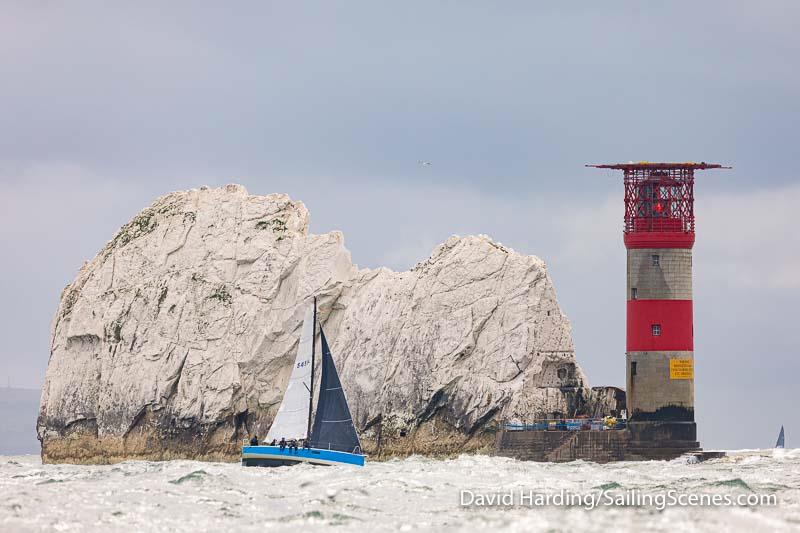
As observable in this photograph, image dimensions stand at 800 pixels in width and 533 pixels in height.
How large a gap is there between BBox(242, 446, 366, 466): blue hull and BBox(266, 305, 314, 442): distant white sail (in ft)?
6.16

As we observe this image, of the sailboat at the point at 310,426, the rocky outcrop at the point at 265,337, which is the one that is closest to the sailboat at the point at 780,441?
the rocky outcrop at the point at 265,337

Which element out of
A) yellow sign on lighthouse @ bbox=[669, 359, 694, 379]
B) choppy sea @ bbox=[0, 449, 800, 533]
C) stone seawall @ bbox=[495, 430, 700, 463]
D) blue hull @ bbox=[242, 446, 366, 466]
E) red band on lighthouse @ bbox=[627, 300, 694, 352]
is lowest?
choppy sea @ bbox=[0, 449, 800, 533]

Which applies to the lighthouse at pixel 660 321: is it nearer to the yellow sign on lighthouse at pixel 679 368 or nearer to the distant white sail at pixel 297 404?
the yellow sign on lighthouse at pixel 679 368

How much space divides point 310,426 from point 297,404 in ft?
5.57

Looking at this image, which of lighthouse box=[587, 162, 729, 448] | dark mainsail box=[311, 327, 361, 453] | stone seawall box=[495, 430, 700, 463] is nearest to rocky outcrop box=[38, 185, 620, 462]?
stone seawall box=[495, 430, 700, 463]

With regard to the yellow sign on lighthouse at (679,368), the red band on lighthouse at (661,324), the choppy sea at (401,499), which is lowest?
the choppy sea at (401,499)

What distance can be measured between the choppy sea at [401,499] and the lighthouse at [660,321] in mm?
6672

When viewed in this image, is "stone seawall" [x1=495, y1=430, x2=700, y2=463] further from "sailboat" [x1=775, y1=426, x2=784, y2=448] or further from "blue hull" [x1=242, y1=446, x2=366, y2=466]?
"sailboat" [x1=775, y1=426, x2=784, y2=448]

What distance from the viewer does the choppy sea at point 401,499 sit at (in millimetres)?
46281

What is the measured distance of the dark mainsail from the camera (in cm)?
7606

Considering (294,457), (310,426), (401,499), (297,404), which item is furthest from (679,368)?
(401,499)

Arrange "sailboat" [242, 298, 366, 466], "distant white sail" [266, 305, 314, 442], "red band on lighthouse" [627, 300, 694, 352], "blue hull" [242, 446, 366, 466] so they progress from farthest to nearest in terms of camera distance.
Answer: "red band on lighthouse" [627, 300, 694, 352] < "distant white sail" [266, 305, 314, 442] < "sailboat" [242, 298, 366, 466] < "blue hull" [242, 446, 366, 466]

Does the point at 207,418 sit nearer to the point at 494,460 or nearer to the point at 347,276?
the point at 347,276

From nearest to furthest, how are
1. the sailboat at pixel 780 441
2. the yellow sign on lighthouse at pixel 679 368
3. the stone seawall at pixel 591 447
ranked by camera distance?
1. the stone seawall at pixel 591 447
2. the yellow sign on lighthouse at pixel 679 368
3. the sailboat at pixel 780 441
